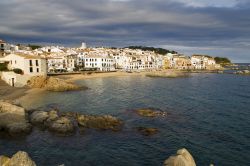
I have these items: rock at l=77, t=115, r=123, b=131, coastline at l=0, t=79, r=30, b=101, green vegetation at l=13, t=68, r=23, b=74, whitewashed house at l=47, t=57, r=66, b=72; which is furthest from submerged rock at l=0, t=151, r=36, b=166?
whitewashed house at l=47, t=57, r=66, b=72

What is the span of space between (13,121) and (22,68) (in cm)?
4354

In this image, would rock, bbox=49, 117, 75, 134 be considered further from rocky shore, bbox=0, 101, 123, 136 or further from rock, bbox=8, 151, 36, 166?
rock, bbox=8, 151, 36, 166

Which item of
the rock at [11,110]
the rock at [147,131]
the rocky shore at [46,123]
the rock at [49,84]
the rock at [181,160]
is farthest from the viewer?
the rock at [49,84]

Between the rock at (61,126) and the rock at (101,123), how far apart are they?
1996 mm

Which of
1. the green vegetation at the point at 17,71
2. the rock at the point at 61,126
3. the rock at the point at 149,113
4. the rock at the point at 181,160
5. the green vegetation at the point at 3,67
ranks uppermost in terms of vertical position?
the green vegetation at the point at 3,67

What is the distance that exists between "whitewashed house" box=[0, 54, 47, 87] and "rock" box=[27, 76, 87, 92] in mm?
2004

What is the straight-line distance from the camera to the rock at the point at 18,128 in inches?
1153

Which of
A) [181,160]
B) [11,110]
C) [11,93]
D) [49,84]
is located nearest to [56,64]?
[49,84]

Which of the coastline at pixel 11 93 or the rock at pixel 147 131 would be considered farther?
the coastline at pixel 11 93

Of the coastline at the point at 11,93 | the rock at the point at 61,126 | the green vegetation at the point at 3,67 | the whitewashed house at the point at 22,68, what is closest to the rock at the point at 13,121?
the rock at the point at 61,126

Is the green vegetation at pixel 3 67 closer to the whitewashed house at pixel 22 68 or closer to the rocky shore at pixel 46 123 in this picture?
the whitewashed house at pixel 22 68

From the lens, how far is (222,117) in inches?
1510

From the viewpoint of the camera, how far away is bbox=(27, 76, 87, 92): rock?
216ft

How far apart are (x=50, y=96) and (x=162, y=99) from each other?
2098cm
